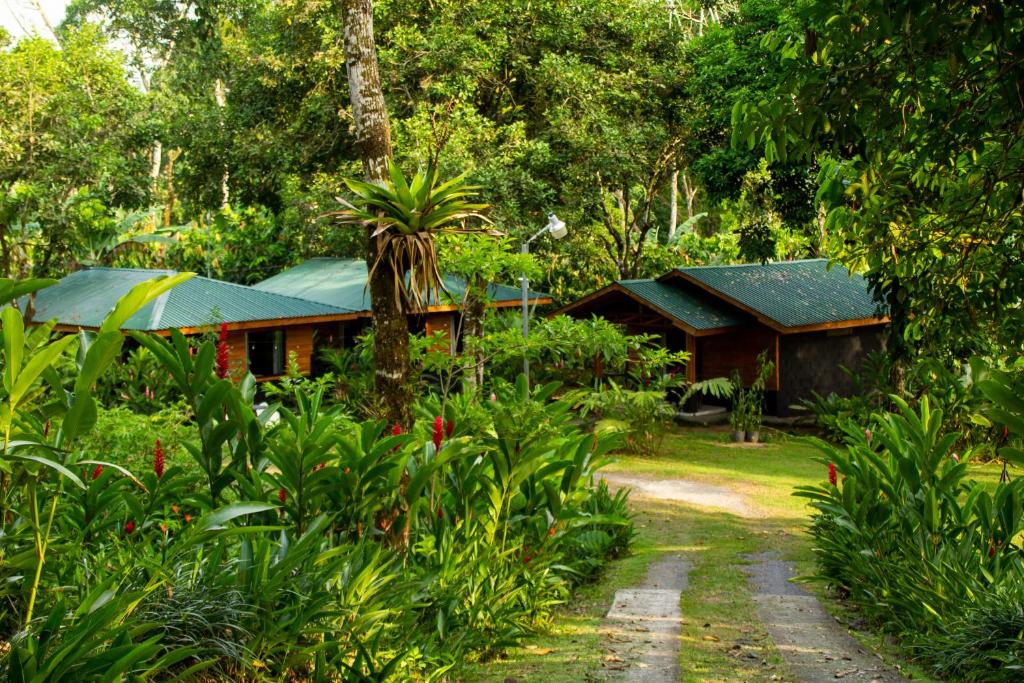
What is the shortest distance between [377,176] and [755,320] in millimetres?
15665

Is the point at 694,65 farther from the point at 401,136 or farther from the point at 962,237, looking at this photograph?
the point at 962,237

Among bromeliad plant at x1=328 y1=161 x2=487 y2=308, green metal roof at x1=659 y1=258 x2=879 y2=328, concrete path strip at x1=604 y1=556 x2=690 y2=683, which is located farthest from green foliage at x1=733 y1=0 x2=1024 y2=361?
green metal roof at x1=659 y1=258 x2=879 y2=328

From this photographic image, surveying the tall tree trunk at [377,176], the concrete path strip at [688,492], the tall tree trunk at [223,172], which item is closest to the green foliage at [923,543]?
the tall tree trunk at [377,176]

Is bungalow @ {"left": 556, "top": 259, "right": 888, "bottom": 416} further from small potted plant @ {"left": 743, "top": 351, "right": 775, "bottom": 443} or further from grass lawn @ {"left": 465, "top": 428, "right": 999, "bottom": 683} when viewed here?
grass lawn @ {"left": 465, "top": 428, "right": 999, "bottom": 683}

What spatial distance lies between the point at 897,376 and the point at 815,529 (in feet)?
25.5

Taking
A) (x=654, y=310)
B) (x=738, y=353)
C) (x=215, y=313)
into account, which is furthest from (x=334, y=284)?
(x=738, y=353)

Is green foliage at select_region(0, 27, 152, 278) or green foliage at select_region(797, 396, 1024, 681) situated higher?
green foliage at select_region(0, 27, 152, 278)

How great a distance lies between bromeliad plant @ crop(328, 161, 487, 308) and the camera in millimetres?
7035

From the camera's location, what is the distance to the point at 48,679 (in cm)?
356

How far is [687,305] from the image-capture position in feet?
71.7

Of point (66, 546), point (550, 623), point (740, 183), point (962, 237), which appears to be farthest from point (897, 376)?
point (66, 546)

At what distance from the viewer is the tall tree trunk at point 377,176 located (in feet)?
24.8

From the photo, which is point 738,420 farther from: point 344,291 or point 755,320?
point 344,291

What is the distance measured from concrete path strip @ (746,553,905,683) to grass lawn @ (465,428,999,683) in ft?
0.40
